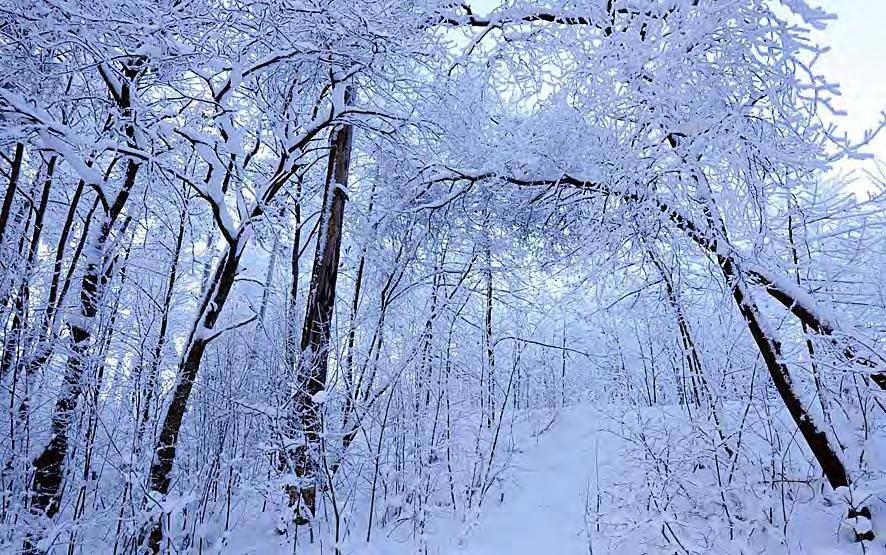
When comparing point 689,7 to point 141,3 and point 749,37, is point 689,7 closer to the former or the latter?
point 749,37

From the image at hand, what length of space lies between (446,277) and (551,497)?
307 centimetres

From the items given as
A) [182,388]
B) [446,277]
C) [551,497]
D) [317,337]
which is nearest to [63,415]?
[182,388]

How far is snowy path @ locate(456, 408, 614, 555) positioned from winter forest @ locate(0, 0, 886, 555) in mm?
41

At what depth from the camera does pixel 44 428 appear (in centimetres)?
457

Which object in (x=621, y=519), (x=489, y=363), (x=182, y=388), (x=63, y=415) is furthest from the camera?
(x=489, y=363)

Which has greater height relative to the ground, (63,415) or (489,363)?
(489,363)

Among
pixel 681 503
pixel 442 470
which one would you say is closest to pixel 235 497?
pixel 442 470

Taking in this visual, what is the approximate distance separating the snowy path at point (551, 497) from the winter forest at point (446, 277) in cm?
4

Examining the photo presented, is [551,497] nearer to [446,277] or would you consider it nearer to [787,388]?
[787,388]

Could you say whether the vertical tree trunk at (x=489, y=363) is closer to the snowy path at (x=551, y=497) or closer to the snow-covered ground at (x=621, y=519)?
the snowy path at (x=551, y=497)

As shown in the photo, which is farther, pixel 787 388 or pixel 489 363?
pixel 489 363

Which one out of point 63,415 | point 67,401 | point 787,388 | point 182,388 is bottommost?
point 63,415

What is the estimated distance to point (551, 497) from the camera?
546cm

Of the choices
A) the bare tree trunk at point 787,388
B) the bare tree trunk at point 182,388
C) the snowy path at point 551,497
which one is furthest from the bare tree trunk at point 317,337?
the bare tree trunk at point 787,388
